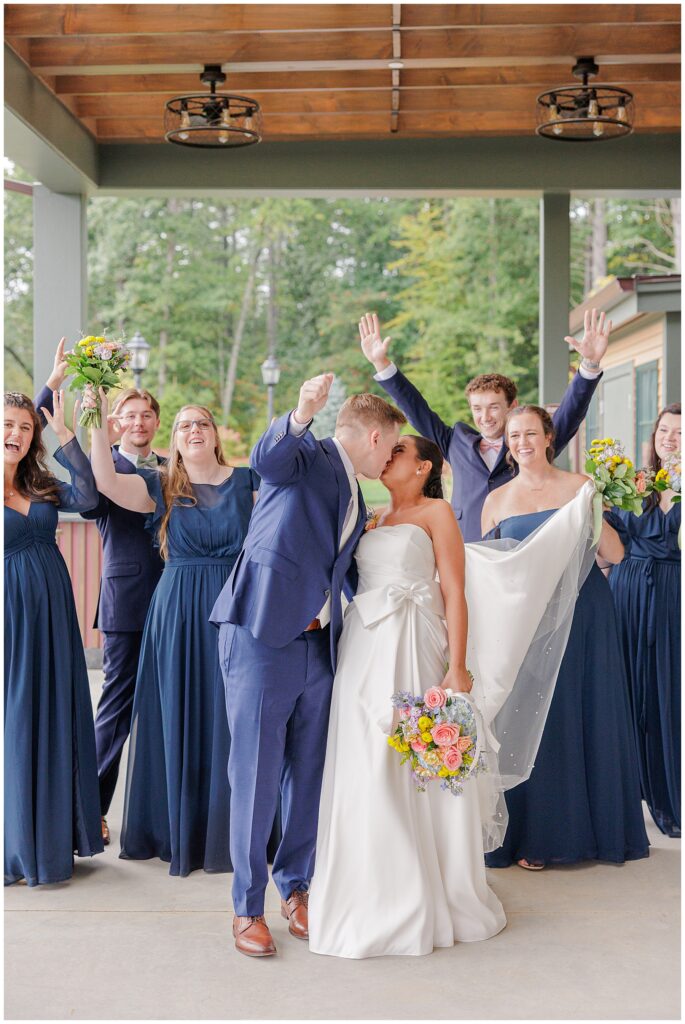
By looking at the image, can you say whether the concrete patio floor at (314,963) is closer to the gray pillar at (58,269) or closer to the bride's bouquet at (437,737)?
the bride's bouquet at (437,737)

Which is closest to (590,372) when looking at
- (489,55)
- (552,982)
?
(489,55)

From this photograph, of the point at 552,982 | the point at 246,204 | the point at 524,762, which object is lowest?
the point at 552,982

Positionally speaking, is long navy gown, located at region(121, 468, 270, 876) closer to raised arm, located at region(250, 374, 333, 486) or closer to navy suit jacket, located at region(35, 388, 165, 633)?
navy suit jacket, located at region(35, 388, 165, 633)

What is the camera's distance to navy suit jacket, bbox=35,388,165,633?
4.79m

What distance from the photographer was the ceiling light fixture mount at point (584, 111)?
6.59 meters

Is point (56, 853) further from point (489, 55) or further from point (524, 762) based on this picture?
point (489, 55)

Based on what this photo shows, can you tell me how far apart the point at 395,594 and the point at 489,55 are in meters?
4.22

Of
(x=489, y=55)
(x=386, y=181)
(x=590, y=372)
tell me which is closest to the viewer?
(x=590, y=372)

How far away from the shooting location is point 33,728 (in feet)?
14.0

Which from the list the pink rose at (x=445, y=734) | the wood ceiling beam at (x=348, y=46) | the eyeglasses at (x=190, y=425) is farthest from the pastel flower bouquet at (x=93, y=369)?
the wood ceiling beam at (x=348, y=46)

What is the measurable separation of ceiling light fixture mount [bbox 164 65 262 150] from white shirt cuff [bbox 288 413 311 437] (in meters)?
→ 3.90

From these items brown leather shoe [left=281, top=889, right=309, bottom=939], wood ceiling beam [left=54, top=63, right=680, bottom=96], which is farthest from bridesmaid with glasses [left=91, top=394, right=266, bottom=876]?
wood ceiling beam [left=54, top=63, right=680, bottom=96]

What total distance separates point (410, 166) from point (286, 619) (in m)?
5.71

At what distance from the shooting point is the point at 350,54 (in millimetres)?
6590
